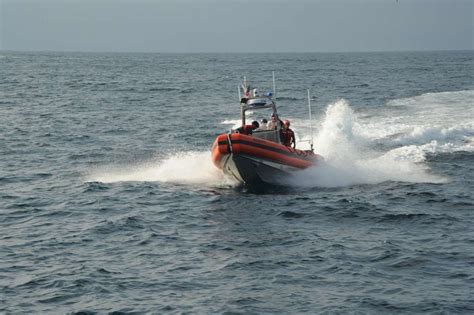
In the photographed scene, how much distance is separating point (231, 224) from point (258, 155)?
12.8 ft

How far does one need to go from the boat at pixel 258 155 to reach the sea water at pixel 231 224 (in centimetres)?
54

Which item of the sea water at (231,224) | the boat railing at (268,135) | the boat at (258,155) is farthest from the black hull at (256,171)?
the boat railing at (268,135)

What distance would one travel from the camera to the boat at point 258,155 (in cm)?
2270

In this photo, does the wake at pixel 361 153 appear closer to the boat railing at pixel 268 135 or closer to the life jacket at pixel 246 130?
the boat railing at pixel 268 135

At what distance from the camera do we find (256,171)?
77.0ft

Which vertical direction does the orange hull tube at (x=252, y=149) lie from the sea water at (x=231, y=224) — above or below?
above

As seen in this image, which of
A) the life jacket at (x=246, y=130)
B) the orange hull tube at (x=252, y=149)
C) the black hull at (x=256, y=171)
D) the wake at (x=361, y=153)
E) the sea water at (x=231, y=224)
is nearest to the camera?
the sea water at (x=231, y=224)

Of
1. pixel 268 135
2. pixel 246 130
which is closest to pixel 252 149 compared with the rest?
pixel 246 130

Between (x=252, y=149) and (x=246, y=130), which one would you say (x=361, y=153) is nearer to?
(x=246, y=130)

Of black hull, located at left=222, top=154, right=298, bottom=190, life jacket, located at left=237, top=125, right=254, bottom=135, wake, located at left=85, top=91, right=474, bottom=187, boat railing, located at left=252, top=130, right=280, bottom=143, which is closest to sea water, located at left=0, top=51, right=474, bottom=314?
wake, located at left=85, top=91, right=474, bottom=187

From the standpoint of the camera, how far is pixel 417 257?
1645cm

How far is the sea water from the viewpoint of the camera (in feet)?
47.4

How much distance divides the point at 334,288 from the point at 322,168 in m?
10.6

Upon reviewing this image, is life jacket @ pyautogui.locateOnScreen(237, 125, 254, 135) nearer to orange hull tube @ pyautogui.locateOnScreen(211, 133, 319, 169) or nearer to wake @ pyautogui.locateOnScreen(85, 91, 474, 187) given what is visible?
orange hull tube @ pyautogui.locateOnScreen(211, 133, 319, 169)
